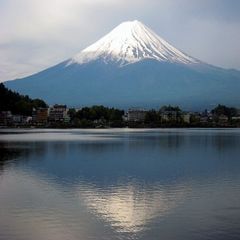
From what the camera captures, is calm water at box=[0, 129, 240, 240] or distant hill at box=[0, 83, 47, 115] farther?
distant hill at box=[0, 83, 47, 115]

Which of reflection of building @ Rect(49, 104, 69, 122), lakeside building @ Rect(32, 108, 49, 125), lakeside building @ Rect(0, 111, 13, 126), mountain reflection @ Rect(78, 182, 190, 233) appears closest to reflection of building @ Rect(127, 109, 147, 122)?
reflection of building @ Rect(49, 104, 69, 122)

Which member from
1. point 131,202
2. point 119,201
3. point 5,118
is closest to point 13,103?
point 5,118

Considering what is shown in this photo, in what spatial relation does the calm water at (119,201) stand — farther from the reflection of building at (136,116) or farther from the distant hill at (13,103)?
the reflection of building at (136,116)

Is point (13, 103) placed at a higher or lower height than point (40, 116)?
higher

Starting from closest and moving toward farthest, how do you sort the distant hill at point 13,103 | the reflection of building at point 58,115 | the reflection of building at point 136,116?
the distant hill at point 13,103
the reflection of building at point 58,115
the reflection of building at point 136,116

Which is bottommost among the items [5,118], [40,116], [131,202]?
[131,202]

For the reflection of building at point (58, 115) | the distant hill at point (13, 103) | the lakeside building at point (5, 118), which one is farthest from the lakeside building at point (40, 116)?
the lakeside building at point (5, 118)

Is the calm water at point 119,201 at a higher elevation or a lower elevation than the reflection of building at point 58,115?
lower

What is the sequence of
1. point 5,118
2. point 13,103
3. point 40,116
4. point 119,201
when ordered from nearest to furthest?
point 119,201, point 5,118, point 13,103, point 40,116

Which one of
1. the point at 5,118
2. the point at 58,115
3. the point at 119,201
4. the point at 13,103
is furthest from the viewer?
the point at 58,115

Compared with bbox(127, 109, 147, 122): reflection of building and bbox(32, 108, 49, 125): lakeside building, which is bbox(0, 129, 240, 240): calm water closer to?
bbox(32, 108, 49, 125): lakeside building

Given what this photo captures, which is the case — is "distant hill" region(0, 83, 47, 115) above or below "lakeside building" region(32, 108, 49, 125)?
above

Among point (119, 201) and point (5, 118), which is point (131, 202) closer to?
point (119, 201)

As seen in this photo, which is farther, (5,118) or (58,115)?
(58,115)
